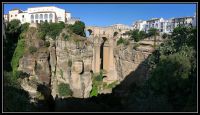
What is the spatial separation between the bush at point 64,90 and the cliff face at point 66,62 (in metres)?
0.25

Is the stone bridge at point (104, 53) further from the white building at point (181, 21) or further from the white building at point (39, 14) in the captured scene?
the white building at point (181, 21)

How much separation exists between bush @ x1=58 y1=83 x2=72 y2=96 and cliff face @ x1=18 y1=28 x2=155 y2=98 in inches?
9.7

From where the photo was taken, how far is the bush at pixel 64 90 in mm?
24481

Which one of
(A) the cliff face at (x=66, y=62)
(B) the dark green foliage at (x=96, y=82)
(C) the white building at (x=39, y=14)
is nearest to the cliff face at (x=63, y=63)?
(A) the cliff face at (x=66, y=62)

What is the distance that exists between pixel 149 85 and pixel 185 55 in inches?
76.2

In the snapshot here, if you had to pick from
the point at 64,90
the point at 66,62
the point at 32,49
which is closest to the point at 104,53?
the point at 66,62

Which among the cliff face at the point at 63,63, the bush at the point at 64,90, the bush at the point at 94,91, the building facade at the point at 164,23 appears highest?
the building facade at the point at 164,23

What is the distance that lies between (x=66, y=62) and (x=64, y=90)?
237 cm

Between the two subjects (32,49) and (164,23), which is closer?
(32,49)

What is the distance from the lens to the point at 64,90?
81.3 feet

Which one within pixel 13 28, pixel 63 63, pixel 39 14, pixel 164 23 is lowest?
pixel 63 63

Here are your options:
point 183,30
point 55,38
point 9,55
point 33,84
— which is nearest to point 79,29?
point 55,38

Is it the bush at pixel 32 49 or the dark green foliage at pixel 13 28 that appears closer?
the bush at pixel 32 49

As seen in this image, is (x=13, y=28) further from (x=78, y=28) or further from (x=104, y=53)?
(x=104, y=53)
